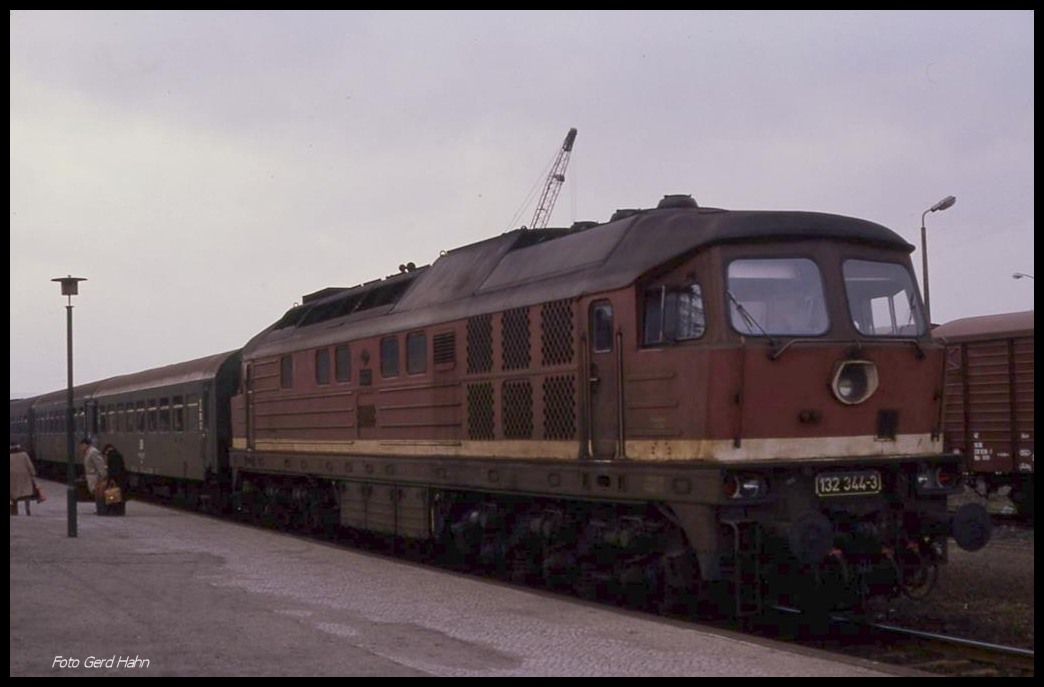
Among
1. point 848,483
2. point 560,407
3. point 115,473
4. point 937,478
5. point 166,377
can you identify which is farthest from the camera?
point 166,377

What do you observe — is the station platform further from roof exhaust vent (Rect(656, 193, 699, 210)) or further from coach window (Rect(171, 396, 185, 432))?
coach window (Rect(171, 396, 185, 432))

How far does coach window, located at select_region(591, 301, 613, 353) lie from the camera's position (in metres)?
11.8

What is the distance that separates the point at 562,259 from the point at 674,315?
2276mm

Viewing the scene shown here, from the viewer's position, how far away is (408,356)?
15883 mm

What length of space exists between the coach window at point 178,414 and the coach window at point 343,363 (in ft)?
35.8

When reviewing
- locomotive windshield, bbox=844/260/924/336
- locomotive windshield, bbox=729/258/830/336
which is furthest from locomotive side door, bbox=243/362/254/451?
locomotive windshield, bbox=844/260/924/336

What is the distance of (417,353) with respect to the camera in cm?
1566

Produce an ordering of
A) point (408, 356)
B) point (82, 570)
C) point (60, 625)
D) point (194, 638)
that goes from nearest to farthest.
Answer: point (194, 638) < point (60, 625) < point (82, 570) < point (408, 356)

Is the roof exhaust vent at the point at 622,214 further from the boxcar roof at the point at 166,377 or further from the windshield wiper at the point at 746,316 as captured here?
the boxcar roof at the point at 166,377

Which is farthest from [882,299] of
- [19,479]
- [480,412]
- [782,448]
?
[19,479]

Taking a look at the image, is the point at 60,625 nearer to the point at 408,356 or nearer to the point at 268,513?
the point at 408,356

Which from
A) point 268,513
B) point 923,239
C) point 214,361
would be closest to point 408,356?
point 268,513

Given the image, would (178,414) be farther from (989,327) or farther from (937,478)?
(937,478)

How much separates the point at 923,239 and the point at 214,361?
782 inches
